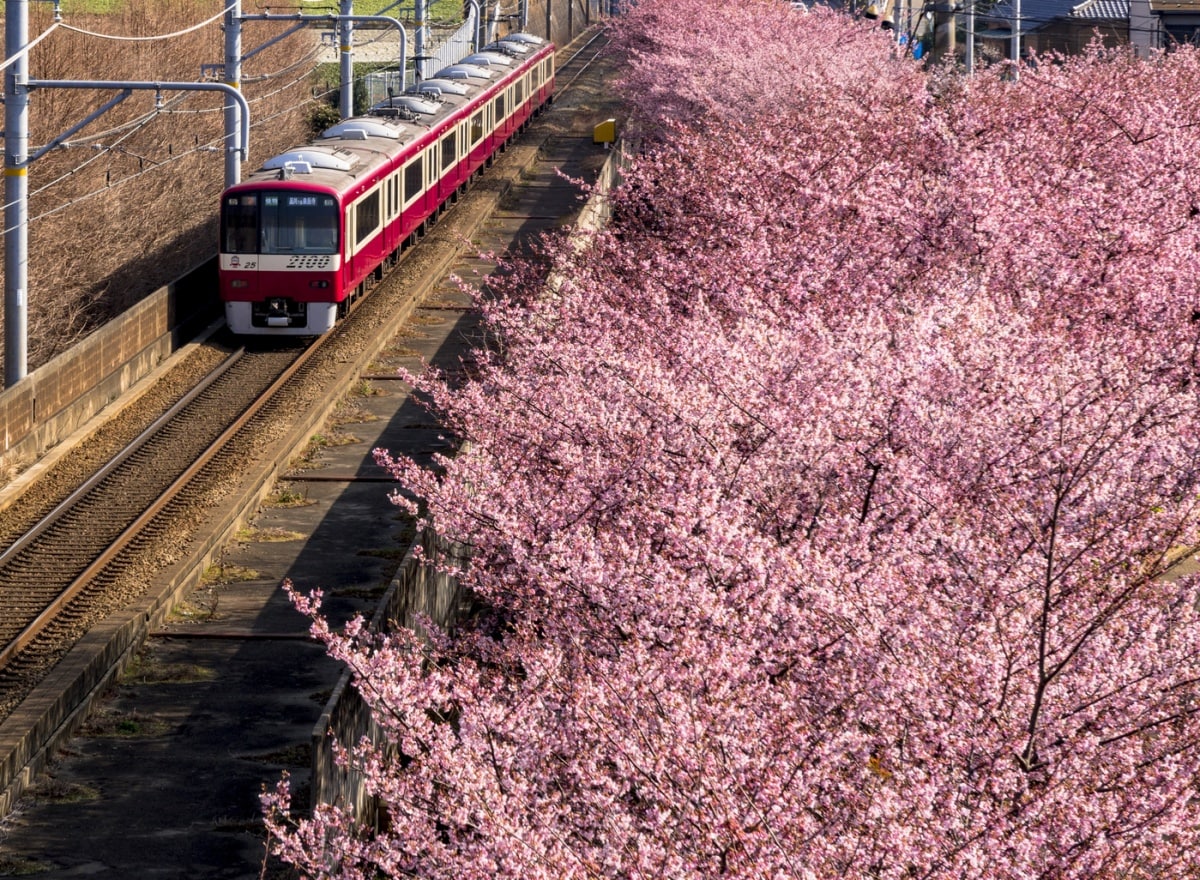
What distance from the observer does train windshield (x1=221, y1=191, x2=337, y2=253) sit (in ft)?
81.6

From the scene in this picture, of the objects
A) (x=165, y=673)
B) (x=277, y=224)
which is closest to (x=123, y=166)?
(x=277, y=224)

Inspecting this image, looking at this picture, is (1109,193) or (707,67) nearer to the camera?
(1109,193)

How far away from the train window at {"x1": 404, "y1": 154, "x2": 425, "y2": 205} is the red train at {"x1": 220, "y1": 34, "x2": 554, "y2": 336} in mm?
23

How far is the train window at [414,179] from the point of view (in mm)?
30234

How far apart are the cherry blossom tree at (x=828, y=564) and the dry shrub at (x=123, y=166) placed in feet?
40.2

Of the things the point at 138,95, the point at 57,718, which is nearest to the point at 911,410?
the point at 57,718

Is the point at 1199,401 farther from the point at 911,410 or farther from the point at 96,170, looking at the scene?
the point at 96,170

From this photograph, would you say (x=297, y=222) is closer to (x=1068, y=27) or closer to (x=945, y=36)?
(x=945, y=36)

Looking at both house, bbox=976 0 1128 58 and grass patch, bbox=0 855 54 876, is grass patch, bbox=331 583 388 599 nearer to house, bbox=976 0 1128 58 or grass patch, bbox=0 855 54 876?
grass patch, bbox=0 855 54 876

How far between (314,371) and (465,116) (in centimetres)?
1402

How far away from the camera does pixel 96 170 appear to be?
38.2 meters

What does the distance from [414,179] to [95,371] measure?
34.6 ft

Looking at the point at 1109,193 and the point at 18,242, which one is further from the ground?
the point at 1109,193

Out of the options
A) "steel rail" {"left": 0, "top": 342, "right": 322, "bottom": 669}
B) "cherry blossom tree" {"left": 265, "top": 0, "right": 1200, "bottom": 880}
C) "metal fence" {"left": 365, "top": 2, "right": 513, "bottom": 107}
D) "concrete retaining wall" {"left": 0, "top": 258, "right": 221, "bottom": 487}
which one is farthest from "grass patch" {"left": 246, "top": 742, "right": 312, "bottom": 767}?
"metal fence" {"left": 365, "top": 2, "right": 513, "bottom": 107}
